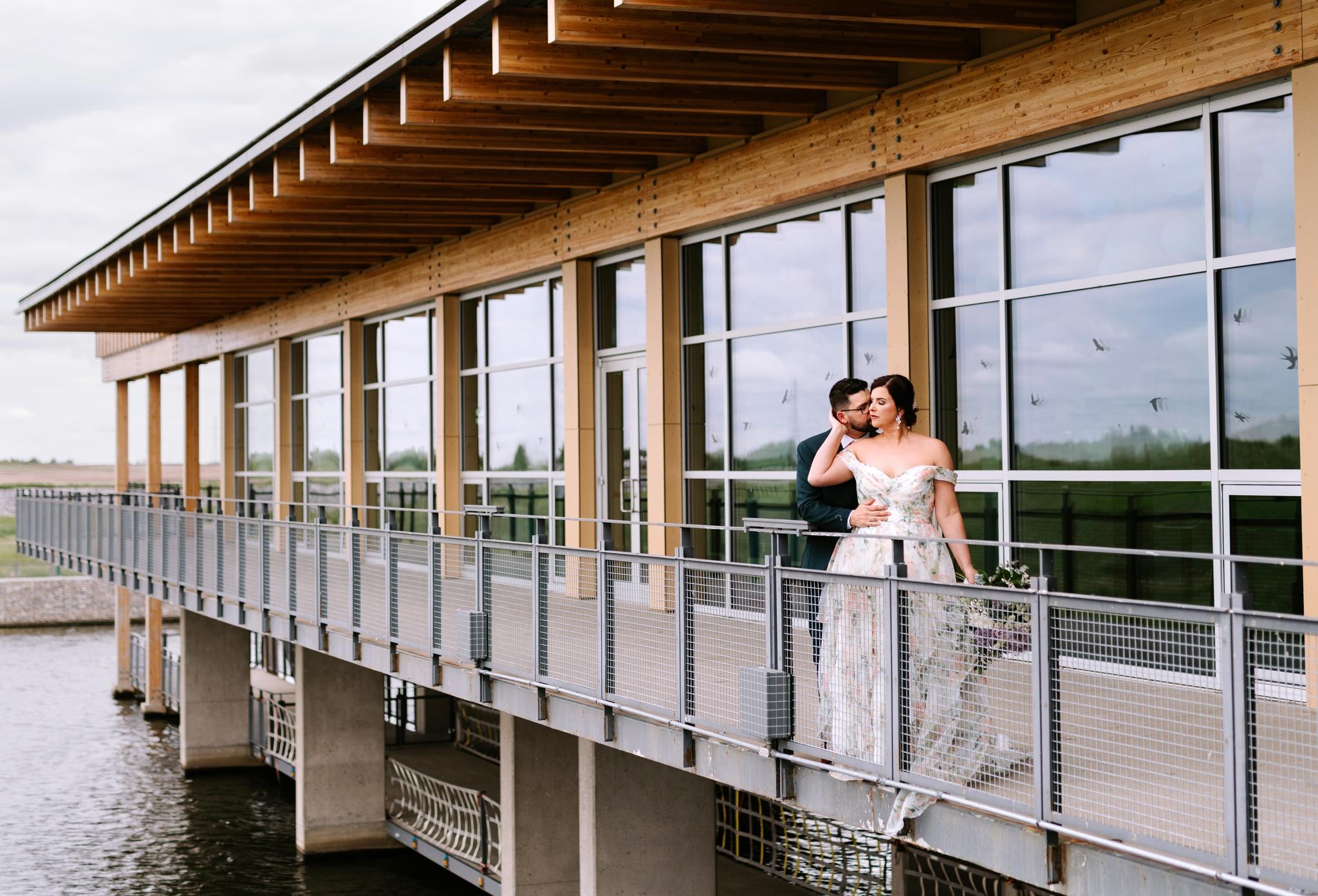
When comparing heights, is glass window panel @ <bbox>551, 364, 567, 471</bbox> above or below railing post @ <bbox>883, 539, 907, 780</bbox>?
above

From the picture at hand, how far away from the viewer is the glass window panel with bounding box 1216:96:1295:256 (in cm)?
826

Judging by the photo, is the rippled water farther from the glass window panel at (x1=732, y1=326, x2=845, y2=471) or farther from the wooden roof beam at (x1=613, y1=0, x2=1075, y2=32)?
the wooden roof beam at (x1=613, y1=0, x2=1075, y2=32)

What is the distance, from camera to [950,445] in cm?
1080

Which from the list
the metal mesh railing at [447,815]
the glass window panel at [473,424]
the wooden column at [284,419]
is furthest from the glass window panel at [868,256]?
the wooden column at [284,419]

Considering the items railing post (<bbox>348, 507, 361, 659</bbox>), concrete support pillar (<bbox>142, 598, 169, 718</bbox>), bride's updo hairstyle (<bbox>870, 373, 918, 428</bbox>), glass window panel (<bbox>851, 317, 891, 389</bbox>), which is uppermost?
glass window panel (<bbox>851, 317, 891, 389</bbox>)

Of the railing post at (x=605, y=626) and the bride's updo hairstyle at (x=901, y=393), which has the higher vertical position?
the bride's updo hairstyle at (x=901, y=393)

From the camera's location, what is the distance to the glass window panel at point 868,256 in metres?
11.4

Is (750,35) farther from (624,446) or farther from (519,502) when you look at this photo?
(519,502)

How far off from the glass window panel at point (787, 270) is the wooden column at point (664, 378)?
70 centimetres

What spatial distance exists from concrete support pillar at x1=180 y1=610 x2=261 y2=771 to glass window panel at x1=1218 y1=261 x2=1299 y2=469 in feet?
72.3

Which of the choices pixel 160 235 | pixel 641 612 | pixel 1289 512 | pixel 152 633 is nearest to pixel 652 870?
pixel 641 612

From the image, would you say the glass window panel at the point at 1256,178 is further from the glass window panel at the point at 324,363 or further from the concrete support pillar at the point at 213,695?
the concrete support pillar at the point at 213,695

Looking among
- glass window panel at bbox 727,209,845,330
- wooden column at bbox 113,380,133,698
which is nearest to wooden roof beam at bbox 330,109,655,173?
glass window panel at bbox 727,209,845,330

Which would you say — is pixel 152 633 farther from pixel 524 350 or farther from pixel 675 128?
pixel 675 128
